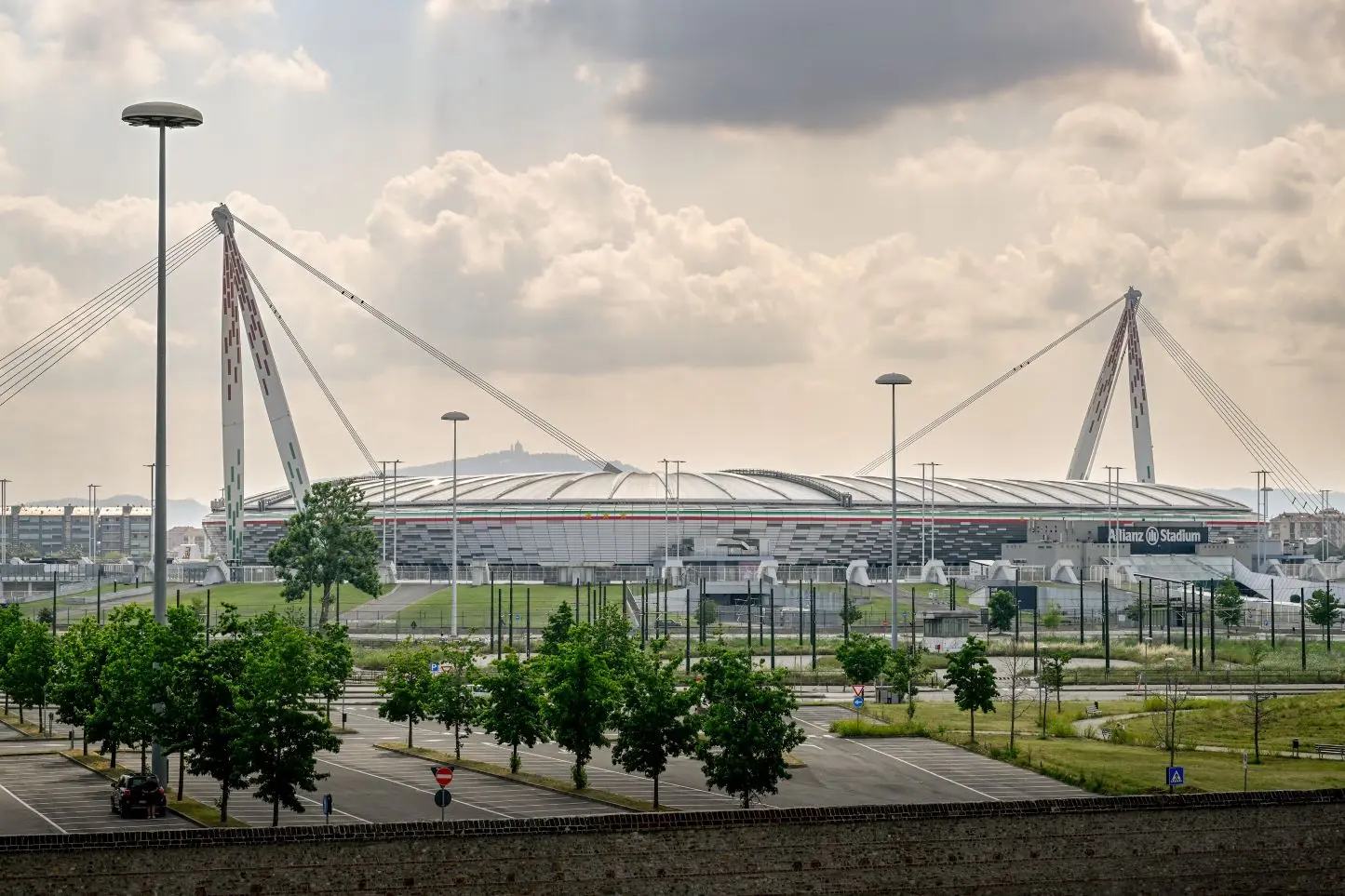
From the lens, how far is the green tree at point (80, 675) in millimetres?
50250

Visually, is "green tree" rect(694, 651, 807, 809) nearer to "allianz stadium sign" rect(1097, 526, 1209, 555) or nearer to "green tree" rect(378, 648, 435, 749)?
"green tree" rect(378, 648, 435, 749)

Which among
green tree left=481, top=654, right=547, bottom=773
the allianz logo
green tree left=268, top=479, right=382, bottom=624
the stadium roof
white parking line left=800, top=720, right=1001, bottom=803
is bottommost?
white parking line left=800, top=720, right=1001, bottom=803

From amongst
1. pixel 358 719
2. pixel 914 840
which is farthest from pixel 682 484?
pixel 914 840

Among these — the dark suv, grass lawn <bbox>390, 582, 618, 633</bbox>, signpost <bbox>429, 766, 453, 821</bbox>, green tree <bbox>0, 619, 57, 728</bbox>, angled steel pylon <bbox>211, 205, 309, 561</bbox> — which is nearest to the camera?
signpost <bbox>429, 766, 453, 821</bbox>

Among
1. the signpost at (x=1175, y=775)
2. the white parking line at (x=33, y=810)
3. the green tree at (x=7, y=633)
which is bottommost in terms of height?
the white parking line at (x=33, y=810)

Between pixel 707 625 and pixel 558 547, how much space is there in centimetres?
5243

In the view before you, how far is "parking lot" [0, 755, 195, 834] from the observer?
131 ft

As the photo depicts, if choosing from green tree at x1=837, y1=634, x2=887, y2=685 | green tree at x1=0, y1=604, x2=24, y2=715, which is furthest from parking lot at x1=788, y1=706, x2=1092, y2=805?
green tree at x1=0, y1=604, x2=24, y2=715

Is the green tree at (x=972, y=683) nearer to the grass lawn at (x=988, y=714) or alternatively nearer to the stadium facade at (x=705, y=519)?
the grass lawn at (x=988, y=714)

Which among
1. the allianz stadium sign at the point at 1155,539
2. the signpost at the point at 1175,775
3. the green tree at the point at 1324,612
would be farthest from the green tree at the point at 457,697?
the allianz stadium sign at the point at 1155,539

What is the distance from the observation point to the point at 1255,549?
171 m

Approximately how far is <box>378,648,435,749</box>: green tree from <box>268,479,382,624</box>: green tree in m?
48.8

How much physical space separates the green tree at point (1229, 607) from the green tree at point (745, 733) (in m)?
62.3

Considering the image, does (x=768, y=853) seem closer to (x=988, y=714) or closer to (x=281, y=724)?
(x=281, y=724)
